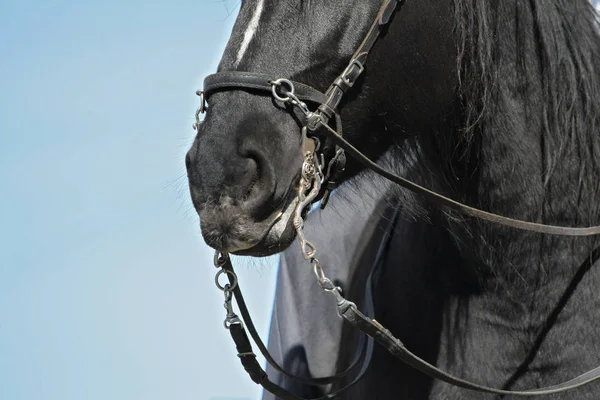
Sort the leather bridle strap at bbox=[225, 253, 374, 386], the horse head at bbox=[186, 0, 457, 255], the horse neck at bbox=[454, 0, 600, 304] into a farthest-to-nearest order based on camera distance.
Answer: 1. the leather bridle strap at bbox=[225, 253, 374, 386]
2. the horse neck at bbox=[454, 0, 600, 304]
3. the horse head at bbox=[186, 0, 457, 255]

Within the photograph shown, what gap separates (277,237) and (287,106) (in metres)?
0.35

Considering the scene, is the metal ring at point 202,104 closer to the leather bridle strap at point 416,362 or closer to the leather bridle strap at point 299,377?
the leather bridle strap at point 299,377

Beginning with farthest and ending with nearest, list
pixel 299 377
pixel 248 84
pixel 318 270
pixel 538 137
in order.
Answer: pixel 299 377 < pixel 538 137 < pixel 318 270 < pixel 248 84

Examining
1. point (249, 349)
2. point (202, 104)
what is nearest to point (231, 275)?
point (249, 349)

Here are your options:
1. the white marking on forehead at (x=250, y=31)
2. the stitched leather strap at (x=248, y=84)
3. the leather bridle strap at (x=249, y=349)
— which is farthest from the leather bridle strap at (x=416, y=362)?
the white marking on forehead at (x=250, y=31)

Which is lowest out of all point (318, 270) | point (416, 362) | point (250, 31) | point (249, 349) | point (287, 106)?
point (416, 362)

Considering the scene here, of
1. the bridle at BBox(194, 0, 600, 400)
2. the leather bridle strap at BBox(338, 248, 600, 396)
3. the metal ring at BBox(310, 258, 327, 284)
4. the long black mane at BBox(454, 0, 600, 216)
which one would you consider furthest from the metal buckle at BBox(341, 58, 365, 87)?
the leather bridle strap at BBox(338, 248, 600, 396)

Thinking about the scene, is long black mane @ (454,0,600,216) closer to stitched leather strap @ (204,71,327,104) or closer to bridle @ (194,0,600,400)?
bridle @ (194,0,600,400)

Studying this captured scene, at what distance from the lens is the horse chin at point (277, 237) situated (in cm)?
239

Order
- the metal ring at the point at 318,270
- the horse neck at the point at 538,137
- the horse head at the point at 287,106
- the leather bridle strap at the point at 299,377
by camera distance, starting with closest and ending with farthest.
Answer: the horse head at the point at 287,106
the metal ring at the point at 318,270
the horse neck at the point at 538,137
the leather bridle strap at the point at 299,377

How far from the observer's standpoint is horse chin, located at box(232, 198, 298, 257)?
94.0 inches

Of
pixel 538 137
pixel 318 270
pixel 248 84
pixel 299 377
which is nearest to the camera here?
pixel 248 84

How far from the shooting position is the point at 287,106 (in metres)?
2.39

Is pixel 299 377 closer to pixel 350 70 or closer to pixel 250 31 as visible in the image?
pixel 350 70
